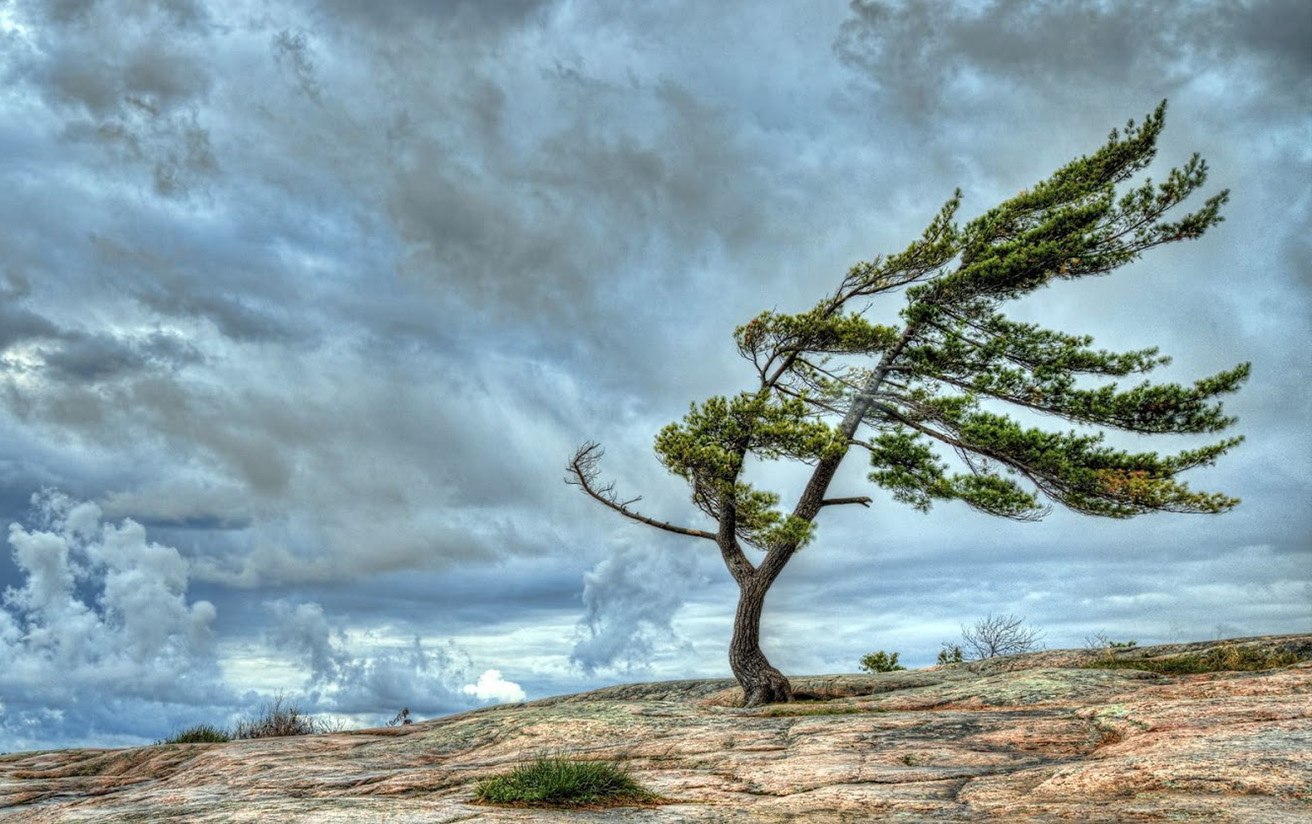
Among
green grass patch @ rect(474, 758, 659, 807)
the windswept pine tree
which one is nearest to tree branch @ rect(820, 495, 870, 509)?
the windswept pine tree

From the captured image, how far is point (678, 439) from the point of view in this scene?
22.2 metres

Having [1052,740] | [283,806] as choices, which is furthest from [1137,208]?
[283,806]

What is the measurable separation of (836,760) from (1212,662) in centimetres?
1280

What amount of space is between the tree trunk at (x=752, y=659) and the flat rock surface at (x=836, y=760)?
93 centimetres

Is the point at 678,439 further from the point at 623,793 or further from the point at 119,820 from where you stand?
the point at 119,820

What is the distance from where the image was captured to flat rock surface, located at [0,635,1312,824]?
344 inches

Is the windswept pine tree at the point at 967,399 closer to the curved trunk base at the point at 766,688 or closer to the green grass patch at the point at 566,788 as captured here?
the curved trunk base at the point at 766,688

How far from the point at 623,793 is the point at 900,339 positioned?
1575 centimetres

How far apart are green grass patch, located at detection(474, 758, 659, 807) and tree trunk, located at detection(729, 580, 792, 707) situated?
11.9 m

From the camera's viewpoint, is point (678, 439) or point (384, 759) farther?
point (678, 439)

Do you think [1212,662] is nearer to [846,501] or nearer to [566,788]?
[846,501]

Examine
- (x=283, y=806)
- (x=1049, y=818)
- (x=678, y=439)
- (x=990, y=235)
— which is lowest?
(x=1049, y=818)

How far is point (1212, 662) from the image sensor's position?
20078 mm

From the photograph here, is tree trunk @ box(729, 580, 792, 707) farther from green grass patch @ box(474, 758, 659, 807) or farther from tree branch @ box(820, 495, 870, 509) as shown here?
green grass patch @ box(474, 758, 659, 807)
